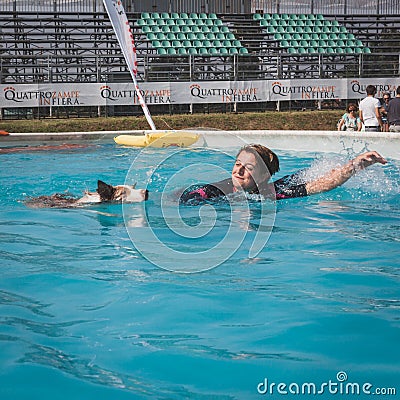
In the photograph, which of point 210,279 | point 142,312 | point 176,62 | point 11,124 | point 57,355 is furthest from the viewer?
point 176,62

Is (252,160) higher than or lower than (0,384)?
higher

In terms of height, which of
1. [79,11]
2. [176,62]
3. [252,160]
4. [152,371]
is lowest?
[152,371]

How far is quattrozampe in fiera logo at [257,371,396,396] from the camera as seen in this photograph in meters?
3.08

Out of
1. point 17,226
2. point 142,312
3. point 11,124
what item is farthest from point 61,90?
point 142,312

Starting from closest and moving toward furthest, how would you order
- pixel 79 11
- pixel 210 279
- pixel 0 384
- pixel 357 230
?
pixel 0 384, pixel 210 279, pixel 357 230, pixel 79 11

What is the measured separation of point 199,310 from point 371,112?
34.1 feet

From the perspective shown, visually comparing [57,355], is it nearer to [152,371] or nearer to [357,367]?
[152,371]

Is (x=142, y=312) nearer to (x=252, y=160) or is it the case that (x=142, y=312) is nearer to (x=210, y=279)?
(x=210, y=279)

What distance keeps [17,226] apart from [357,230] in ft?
10.5

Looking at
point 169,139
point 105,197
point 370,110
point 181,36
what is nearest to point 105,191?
point 105,197

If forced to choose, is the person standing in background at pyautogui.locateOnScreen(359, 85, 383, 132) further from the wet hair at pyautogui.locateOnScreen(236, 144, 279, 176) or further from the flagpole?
the wet hair at pyautogui.locateOnScreen(236, 144, 279, 176)

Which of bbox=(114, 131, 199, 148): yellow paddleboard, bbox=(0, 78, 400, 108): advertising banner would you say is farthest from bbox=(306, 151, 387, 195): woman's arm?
bbox=(0, 78, 400, 108): advertising banner

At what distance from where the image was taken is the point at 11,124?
17.3 m

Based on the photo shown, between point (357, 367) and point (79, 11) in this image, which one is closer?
point (357, 367)
